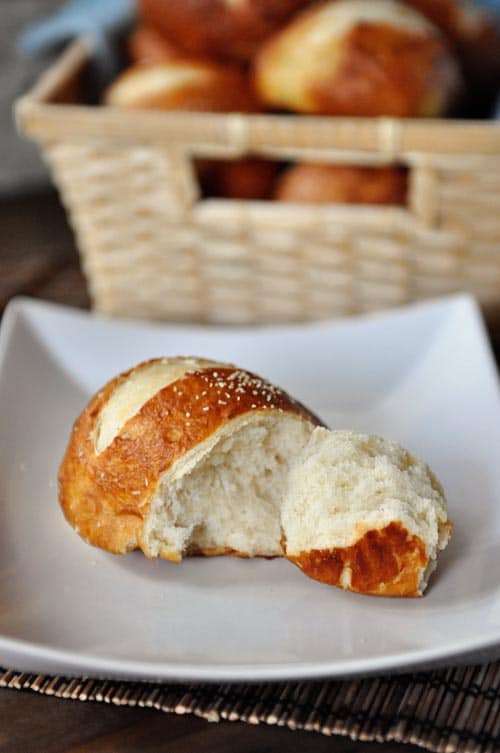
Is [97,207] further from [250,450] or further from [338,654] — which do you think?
[338,654]

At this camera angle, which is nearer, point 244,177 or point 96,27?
point 244,177

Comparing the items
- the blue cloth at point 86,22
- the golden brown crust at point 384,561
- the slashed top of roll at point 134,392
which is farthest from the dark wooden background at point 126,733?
the blue cloth at point 86,22

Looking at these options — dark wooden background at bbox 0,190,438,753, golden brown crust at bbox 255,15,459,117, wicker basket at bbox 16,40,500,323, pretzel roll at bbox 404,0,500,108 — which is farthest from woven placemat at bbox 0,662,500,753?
pretzel roll at bbox 404,0,500,108

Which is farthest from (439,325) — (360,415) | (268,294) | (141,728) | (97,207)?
(141,728)

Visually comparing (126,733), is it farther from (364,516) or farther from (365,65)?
(365,65)

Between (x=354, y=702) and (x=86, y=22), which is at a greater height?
(x=86, y=22)

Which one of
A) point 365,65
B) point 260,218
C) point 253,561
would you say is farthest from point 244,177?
point 253,561

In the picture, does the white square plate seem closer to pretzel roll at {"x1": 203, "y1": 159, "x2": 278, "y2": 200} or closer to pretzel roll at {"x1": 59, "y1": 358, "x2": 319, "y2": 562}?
pretzel roll at {"x1": 59, "y1": 358, "x2": 319, "y2": 562}
